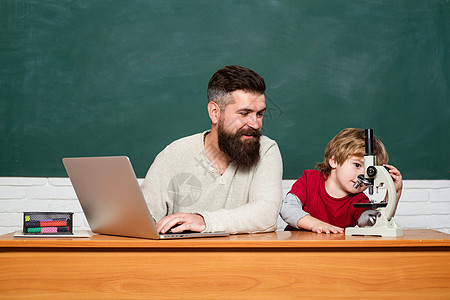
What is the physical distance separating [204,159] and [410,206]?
4.78 feet

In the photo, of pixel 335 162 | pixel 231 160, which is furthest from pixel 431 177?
pixel 231 160

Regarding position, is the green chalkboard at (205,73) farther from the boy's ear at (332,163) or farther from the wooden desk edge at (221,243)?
the wooden desk edge at (221,243)

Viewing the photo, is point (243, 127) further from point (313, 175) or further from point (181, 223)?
point (181, 223)

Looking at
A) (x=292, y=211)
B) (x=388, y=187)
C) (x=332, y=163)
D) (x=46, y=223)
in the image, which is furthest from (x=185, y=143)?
(x=388, y=187)

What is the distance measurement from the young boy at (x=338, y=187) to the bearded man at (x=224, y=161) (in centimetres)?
24

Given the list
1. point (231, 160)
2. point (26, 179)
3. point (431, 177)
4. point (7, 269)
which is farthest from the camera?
point (431, 177)

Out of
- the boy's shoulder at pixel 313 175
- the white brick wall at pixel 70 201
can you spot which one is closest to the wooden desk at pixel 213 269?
the boy's shoulder at pixel 313 175

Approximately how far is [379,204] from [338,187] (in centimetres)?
68

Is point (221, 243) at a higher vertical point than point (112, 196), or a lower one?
lower

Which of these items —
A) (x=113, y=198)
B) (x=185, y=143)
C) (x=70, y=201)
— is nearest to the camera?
(x=113, y=198)

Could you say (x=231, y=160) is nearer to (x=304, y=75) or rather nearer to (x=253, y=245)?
(x=253, y=245)

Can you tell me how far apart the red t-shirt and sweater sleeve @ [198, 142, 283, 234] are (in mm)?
305

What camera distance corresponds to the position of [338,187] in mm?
2246

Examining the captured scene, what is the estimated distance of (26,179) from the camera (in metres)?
2.68
